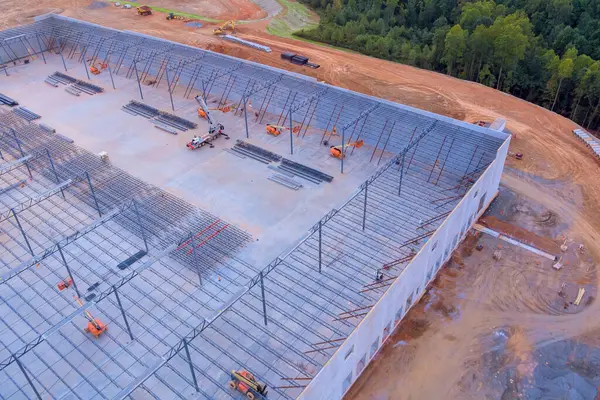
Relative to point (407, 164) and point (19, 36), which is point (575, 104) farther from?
point (19, 36)

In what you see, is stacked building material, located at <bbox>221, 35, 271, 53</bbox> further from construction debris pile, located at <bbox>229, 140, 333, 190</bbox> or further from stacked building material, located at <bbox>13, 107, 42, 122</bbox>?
stacked building material, located at <bbox>13, 107, 42, 122</bbox>

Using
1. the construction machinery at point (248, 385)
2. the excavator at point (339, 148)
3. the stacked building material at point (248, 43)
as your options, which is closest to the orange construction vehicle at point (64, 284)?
the construction machinery at point (248, 385)

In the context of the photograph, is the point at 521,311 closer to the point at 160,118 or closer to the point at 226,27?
the point at 160,118

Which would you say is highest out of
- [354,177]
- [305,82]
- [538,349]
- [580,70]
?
[580,70]

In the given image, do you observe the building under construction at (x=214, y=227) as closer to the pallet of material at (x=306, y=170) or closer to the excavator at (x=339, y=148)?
the pallet of material at (x=306, y=170)

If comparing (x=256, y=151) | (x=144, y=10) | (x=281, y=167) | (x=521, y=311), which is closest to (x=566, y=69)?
(x=521, y=311)

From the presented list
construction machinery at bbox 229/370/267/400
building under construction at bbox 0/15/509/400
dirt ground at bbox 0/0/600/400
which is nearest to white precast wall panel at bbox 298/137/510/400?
building under construction at bbox 0/15/509/400

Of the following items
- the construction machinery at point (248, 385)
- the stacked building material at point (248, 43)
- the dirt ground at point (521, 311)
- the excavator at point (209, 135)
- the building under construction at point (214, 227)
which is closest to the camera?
the construction machinery at point (248, 385)

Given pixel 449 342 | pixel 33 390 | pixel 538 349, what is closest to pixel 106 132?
pixel 33 390
